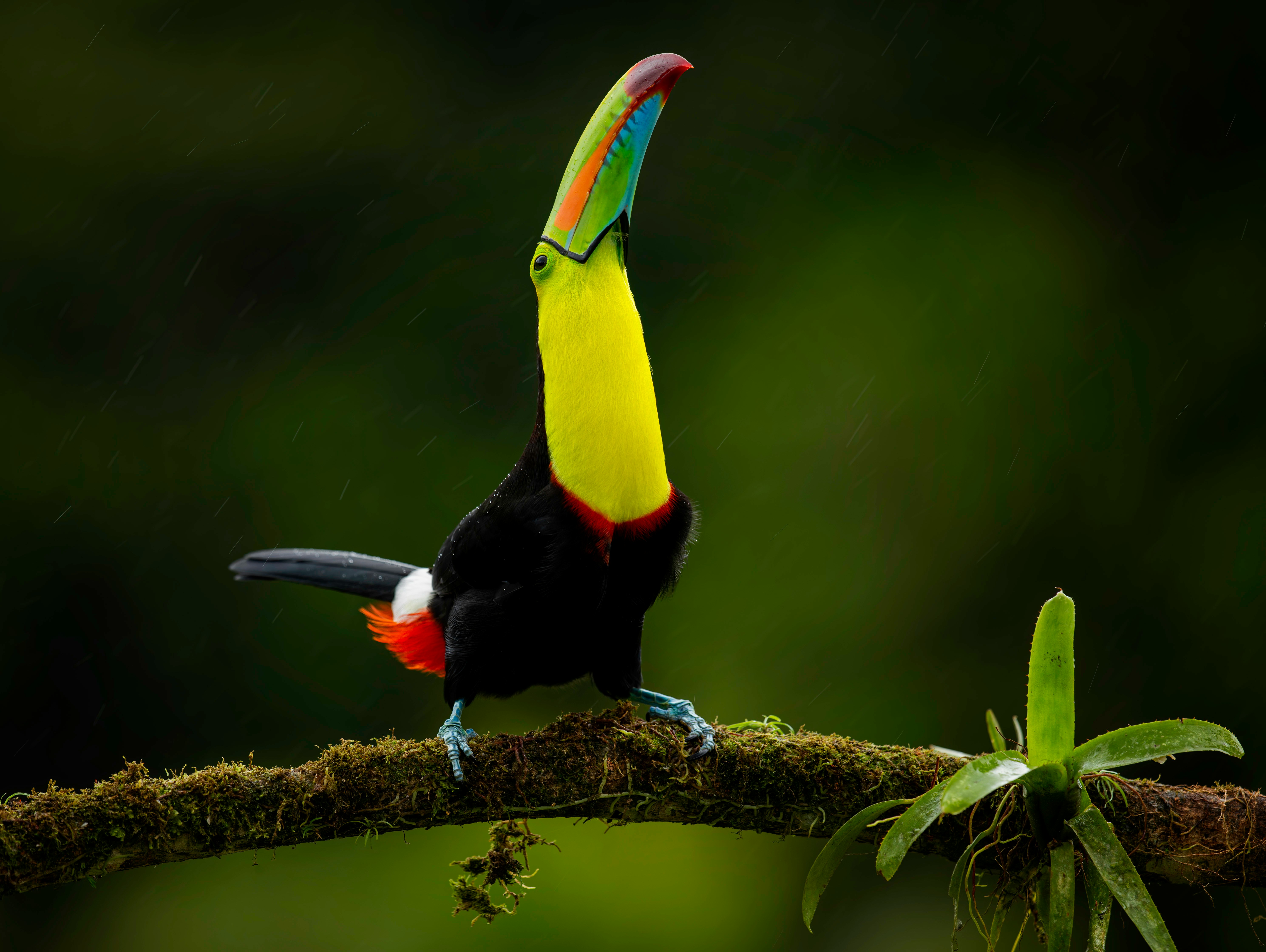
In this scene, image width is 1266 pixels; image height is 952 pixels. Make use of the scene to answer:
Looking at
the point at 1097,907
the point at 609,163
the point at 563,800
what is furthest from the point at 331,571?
the point at 1097,907

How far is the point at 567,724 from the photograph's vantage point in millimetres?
1735

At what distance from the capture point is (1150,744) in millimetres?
1570

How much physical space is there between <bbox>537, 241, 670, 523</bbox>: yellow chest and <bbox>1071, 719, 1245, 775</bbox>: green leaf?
72 centimetres

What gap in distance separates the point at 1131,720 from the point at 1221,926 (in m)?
0.69

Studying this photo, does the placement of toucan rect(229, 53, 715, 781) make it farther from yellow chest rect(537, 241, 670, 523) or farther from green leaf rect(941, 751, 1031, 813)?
green leaf rect(941, 751, 1031, 813)

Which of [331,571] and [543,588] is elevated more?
[543,588]

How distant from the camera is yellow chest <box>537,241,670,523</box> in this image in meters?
1.73

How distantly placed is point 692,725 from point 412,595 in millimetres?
664

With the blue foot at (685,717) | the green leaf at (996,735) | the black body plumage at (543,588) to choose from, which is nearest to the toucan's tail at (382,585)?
the black body plumage at (543,588)

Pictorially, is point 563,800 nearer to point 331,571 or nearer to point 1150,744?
point 1150,744

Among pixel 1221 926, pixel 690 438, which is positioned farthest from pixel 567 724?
pixel 1221 926

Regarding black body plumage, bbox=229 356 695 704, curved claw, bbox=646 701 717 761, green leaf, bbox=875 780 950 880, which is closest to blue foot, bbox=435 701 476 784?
black body plumage, bbox=229 356 695 704

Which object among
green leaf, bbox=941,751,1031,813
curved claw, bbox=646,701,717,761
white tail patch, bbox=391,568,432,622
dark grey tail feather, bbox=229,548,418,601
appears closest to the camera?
green leaf, bbox=941,751,1031,813

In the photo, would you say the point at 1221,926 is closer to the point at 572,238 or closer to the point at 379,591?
the point at 379,591
